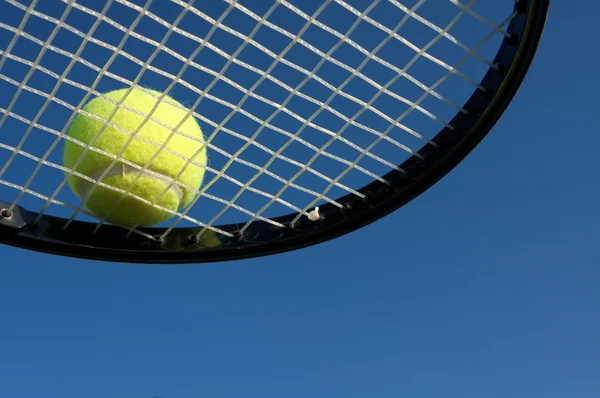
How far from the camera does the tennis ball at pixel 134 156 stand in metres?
2.24

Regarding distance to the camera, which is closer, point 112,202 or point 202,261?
point 112,202

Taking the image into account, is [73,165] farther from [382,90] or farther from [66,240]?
[382,90]

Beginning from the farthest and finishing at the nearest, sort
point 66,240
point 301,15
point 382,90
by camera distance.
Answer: point 66,240, point 382,90, point 301,15

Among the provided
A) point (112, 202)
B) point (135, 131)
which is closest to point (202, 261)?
point (112, 202)

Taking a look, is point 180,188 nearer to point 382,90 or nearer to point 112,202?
point 112,202

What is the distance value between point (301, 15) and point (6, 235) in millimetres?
1131

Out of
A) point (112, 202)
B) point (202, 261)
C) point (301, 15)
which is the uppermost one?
point (301, 15)

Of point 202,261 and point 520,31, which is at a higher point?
point 520,31

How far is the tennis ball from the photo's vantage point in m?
2.24

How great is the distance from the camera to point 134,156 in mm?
2250

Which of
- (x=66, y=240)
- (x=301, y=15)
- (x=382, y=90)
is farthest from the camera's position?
(x=66, y=240)

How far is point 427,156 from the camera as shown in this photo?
2.36m

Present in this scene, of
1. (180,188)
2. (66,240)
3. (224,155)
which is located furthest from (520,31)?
(66,240)

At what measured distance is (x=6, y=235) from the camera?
2.26m
